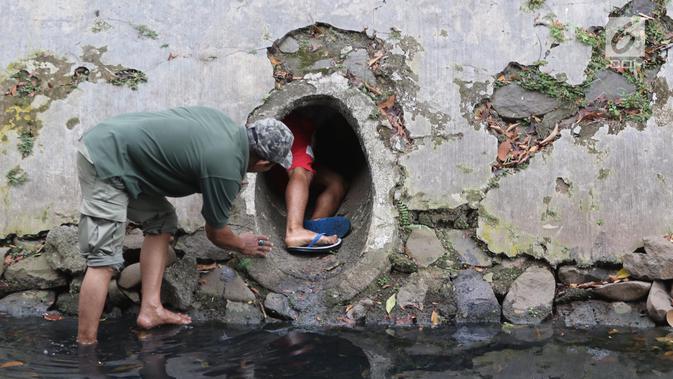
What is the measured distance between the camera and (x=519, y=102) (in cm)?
517

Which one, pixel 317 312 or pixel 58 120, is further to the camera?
pixel 58 120

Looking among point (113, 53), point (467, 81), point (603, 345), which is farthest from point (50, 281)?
point (603, 345)

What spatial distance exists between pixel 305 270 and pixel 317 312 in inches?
21.6

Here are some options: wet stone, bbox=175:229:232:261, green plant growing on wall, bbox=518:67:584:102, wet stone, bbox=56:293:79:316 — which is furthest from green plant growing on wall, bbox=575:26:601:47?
wet stone, bbox=56:293:79:316

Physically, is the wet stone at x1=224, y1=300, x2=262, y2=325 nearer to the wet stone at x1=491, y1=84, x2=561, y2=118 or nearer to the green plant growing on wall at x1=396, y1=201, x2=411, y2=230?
the green plant growing on wall at x1=396, y1=201, x2=411, y2=230

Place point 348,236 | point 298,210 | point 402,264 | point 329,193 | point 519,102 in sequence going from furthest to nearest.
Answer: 1. point 329,193
2. point 348,236
3. point 298,210
4. point 519,102
5. point 402,264

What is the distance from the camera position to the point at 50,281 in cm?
496

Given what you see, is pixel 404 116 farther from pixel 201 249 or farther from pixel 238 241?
pixel 201 249

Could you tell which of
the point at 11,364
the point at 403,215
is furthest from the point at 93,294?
the point at 403,215

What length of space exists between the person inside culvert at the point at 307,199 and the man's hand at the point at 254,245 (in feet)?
2.01

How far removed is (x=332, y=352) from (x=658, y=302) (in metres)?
2.15

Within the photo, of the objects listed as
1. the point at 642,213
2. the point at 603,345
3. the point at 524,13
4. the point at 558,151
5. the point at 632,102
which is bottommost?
the point at 603,345

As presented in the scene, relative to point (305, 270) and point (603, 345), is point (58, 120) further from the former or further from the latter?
point (603, 345)

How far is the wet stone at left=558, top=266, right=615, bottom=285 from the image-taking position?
4.92 m
